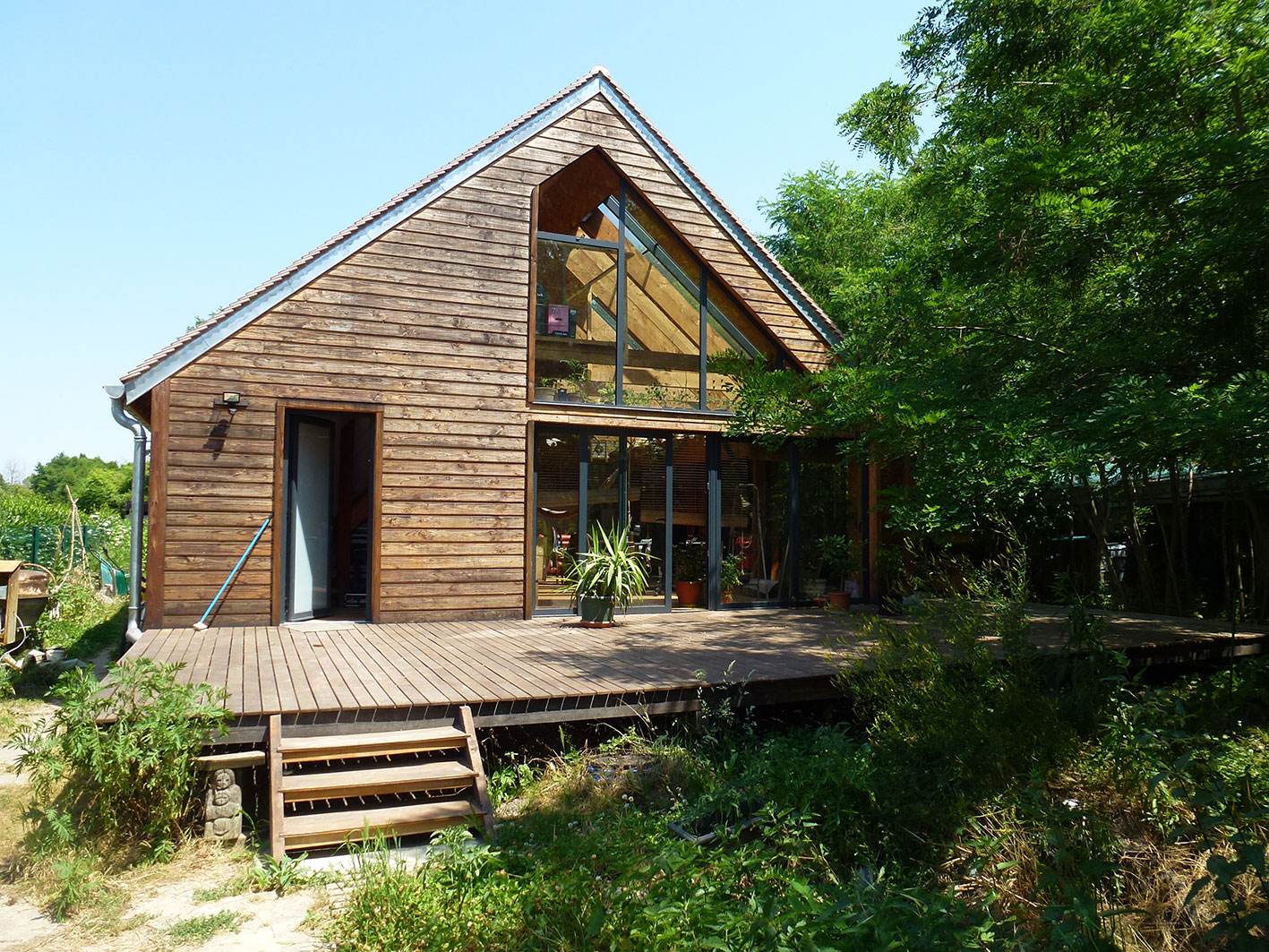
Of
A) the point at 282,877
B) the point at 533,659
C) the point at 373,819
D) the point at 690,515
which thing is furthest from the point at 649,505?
the point at 282,877

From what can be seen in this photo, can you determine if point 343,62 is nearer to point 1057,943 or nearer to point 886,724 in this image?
point 886,724

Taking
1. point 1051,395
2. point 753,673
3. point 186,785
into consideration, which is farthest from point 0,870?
point 1051,395

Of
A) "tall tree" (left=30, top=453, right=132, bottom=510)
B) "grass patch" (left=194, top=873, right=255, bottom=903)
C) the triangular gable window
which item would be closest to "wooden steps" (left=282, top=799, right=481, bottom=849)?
"grass patch" (left=194, top=873, right=255, bottom=903)

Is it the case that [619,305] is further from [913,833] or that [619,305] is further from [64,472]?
[64,472]

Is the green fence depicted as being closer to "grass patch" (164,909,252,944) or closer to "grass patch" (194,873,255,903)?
"grass patch" (194,873,255,903)

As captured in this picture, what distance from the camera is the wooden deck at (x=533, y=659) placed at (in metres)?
4.94

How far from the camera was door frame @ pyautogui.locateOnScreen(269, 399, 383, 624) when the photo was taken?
26.4 feet

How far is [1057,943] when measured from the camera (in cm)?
266

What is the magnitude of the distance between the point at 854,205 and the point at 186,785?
18577 mm

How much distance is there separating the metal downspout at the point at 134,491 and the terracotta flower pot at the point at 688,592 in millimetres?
5284

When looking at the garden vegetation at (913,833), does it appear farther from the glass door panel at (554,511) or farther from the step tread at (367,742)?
the glass door panel at (554,511)

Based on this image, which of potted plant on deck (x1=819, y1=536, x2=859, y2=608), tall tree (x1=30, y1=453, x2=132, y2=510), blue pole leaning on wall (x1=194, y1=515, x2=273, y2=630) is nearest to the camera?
blue pole leaning on wall (x1=194, y1=515, x2=273, y2=630)

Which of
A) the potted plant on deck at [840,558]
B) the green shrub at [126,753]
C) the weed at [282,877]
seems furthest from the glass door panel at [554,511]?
the weed at [282,877]

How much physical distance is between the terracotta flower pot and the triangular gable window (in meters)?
1.99
